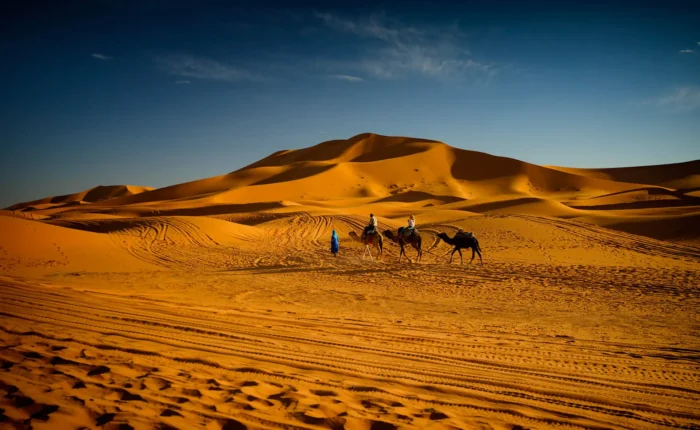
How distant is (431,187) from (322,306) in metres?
57.3

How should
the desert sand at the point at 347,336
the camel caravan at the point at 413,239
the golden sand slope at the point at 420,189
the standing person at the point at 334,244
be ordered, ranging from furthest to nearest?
the golden sand slope at the point at 420,189, the standing person at the point at 334,244, the camel caravan at the point at 413,239, the desert sand at the point at 347,336

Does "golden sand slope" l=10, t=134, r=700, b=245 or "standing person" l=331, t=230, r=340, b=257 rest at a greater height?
"golden sand slope" l=10, t=134, r=700, b=245

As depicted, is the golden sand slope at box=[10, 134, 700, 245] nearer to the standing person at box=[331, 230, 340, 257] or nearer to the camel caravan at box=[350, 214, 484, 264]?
the camel caravan at box=[350, 214, 484, 264]

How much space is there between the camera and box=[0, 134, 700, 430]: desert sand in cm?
348

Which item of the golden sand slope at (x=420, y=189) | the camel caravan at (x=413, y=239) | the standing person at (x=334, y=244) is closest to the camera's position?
the camel caravan at (x=413, y=239)

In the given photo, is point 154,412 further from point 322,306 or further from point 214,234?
point 214,234

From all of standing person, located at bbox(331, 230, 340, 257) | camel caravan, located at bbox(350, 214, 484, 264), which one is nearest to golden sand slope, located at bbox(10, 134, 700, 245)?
camel caravan, located at bbox(350, 214, 484, 264)

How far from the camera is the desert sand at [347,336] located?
137 inches

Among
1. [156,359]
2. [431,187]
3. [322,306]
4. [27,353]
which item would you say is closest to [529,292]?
[322,306]

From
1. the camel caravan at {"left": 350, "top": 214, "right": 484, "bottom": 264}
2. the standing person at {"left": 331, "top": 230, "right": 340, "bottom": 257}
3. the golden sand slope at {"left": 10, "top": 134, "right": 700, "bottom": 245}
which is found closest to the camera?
the camel caravan at {"left": 350, "top": 214, "right": 484, "bottom": 264}

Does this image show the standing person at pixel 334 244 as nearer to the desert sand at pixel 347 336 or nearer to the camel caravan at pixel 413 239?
the desert sand at pixel 347 336

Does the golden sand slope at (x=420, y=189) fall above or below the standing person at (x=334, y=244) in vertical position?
above

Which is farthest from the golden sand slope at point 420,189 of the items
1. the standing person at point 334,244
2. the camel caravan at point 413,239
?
the standing person at point 334,244

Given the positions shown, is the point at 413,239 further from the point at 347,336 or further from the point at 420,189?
the point at 420,189
